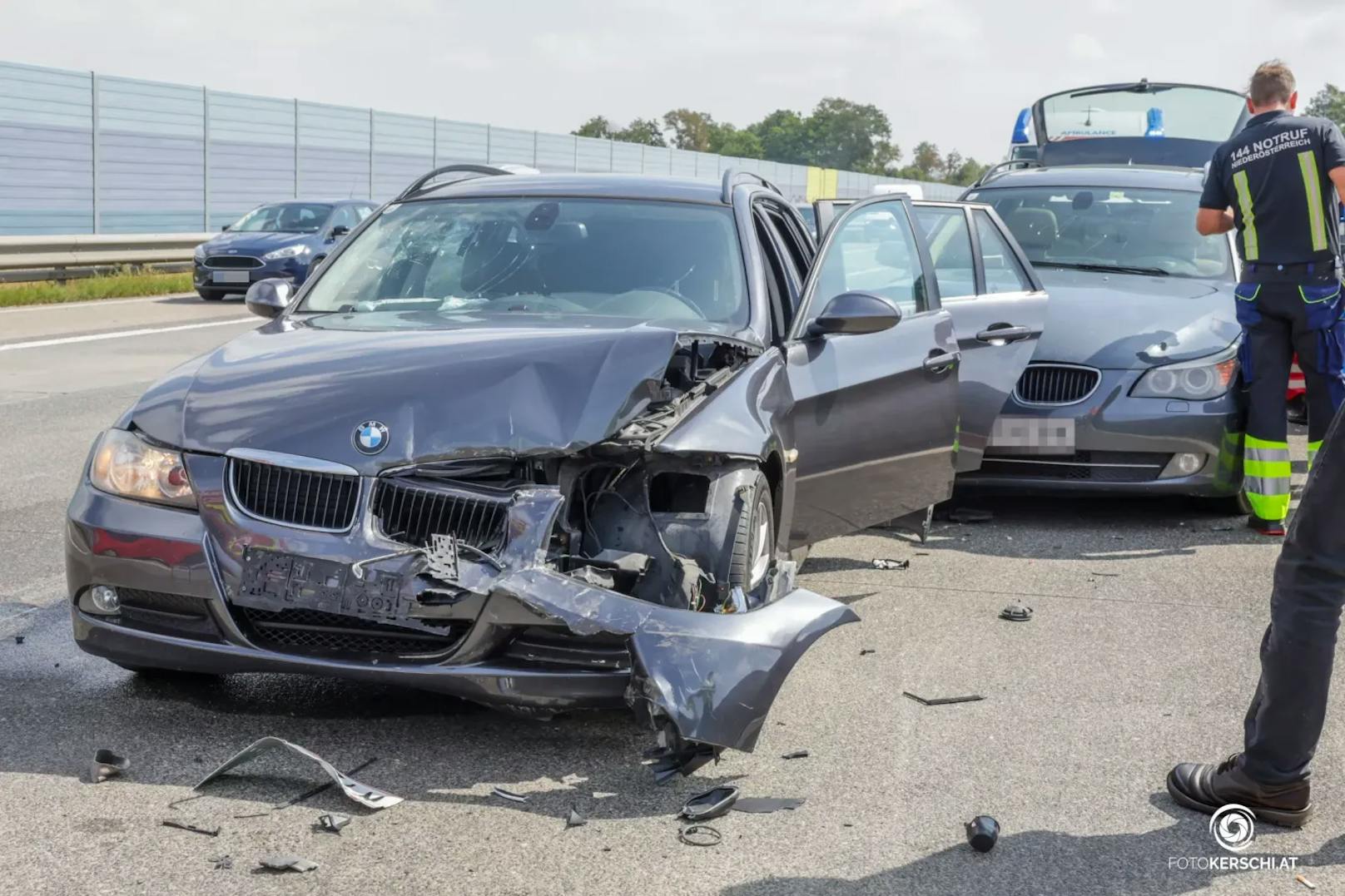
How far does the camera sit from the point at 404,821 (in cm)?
388

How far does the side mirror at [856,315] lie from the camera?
18.2 feet

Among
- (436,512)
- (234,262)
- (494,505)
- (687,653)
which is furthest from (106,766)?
(234,262)

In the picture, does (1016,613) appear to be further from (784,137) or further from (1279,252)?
(784,137)

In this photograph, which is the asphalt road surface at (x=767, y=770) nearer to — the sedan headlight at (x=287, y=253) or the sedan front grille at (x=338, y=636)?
the sedan front grille at (x=338, y=636)

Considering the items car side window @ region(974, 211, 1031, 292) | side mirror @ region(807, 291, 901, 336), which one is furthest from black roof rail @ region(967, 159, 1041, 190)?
side mirror @ region(807, 291, 901, 336)

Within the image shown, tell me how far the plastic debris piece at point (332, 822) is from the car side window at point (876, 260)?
292 cm

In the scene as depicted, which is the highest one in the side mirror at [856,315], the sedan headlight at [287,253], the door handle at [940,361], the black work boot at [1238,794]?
the side mirror at [856,315]

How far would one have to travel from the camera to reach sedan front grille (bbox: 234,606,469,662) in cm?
421

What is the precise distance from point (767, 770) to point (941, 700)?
0.93m

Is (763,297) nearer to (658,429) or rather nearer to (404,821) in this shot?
(658,429)

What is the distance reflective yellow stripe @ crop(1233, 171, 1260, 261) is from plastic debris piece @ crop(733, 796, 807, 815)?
473cm

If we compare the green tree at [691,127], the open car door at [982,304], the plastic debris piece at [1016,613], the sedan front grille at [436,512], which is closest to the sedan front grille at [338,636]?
the sedan front grille at [436,512]

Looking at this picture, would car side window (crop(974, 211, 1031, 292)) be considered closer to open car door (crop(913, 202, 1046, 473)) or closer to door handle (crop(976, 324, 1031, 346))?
open car door (crop(913, 202, 1046, 473))

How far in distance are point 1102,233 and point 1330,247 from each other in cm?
214
